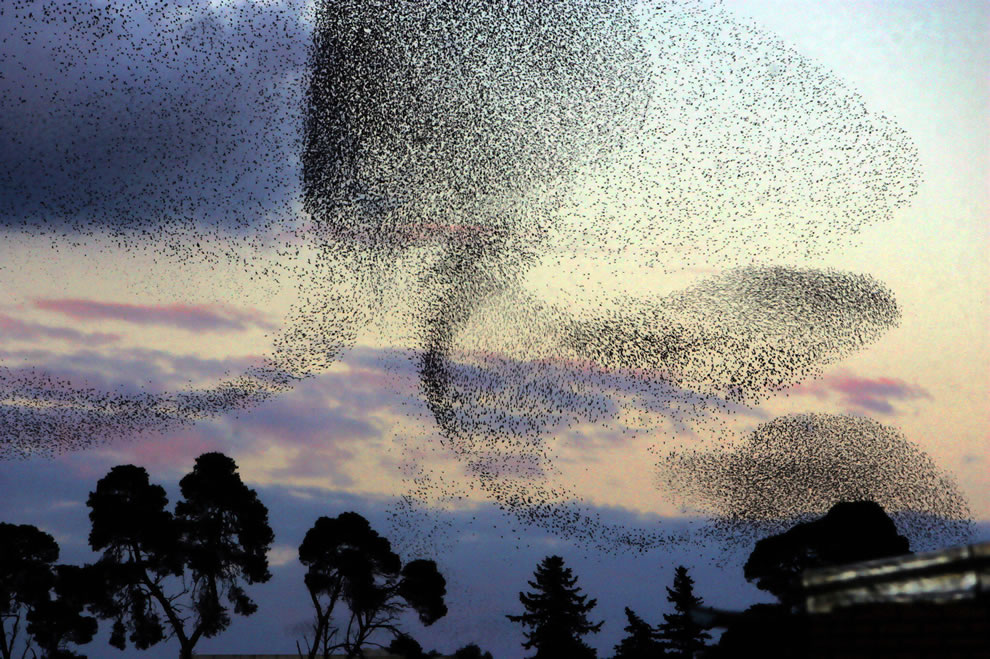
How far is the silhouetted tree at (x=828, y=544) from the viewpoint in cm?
6088

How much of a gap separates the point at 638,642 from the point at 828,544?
36.5 meters

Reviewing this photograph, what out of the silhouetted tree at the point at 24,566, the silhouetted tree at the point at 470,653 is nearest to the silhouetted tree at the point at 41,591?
the silhouetted tree at the point at 24,566

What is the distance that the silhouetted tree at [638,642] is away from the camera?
91238 millimetres

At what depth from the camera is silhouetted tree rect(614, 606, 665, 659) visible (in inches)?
3592

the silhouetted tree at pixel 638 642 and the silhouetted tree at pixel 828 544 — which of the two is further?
the silhouetted tree at pixel 638 642

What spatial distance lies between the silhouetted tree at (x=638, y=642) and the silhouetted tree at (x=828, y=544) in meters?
22.4

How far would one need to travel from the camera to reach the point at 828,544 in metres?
63.5

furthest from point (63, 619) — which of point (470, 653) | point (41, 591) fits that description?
point (470, 653)

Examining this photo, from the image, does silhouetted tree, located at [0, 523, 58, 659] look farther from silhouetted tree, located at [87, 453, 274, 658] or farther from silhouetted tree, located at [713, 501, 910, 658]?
silhouetted tree, located at [713, 501, 910, 658]

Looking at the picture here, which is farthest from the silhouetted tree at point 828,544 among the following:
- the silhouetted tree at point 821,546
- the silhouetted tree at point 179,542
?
the silhouetted tree at point 179,542

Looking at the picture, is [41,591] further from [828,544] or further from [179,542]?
[828,544]

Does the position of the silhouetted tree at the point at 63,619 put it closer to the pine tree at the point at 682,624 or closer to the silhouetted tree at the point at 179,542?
the silhouetted tree at the point at 179,542

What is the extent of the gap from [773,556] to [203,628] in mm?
32649

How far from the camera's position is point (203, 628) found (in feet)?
218
